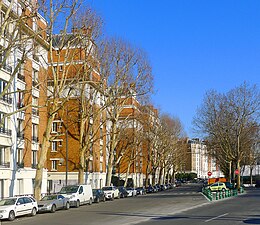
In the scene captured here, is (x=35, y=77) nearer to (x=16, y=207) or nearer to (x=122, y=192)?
(x=122, y=192)

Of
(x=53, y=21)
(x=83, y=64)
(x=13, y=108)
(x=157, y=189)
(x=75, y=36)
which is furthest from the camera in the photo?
(x=157, y=189)

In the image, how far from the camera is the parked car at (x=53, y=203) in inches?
1304

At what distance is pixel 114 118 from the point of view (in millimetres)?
57562

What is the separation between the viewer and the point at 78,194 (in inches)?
1586

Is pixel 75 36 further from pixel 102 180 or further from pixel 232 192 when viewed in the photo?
pixel 102 180

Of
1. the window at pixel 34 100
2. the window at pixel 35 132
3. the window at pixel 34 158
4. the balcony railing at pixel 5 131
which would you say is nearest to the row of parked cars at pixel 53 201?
the window at pixel 34 158

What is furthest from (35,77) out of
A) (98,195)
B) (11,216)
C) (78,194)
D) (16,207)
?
(11,216)

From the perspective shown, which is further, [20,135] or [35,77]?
[35,77]

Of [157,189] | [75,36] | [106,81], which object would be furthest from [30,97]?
[157,189]

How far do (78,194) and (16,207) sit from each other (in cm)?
1184

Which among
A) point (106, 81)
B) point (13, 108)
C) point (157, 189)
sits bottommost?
point (157, 189)

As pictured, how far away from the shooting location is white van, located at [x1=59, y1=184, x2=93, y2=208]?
39.0 metres

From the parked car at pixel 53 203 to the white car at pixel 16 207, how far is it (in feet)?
5.16

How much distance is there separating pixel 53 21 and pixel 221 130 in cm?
4297
